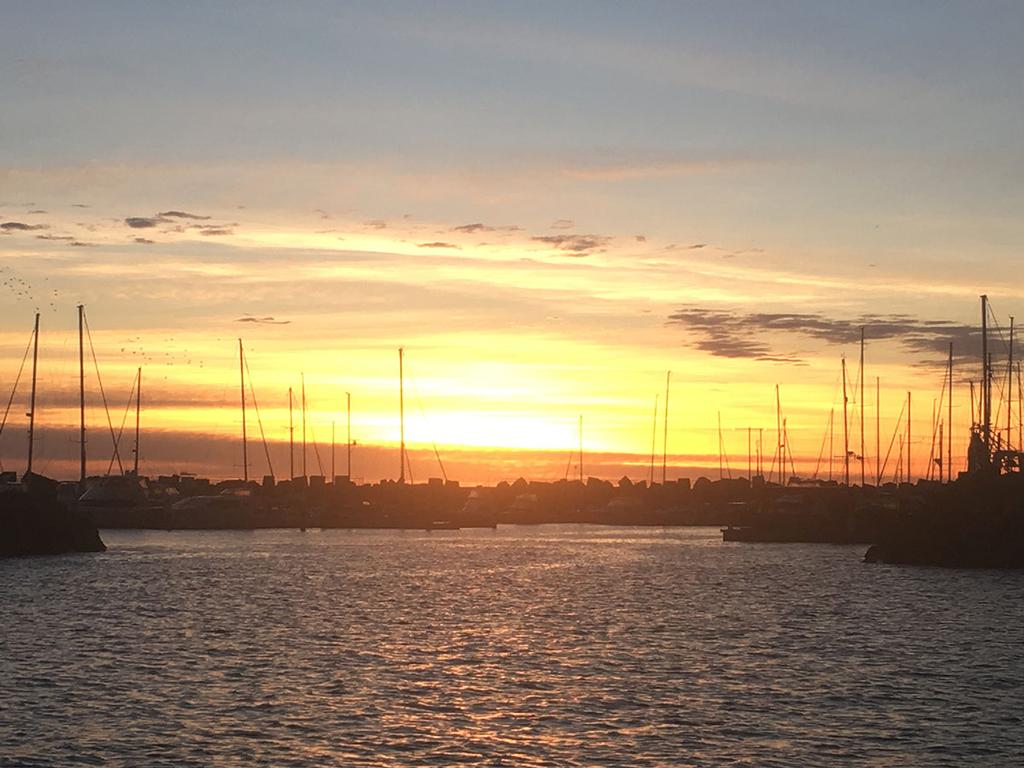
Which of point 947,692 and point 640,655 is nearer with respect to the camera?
point 947,692

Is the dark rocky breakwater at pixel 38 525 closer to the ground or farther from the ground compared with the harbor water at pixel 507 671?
farther from the ground

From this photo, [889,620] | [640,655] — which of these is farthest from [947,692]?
[889,620]

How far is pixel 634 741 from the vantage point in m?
36.3

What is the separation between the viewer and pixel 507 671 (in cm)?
5006

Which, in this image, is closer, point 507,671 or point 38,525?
point 507,671

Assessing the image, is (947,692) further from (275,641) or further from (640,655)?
(275,641)

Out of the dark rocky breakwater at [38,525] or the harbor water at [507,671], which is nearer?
the harbor water at [507,671]

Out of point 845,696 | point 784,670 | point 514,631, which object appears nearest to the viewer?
point 845,696

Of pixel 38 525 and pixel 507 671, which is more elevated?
pixel 38 525

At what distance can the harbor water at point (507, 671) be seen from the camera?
116ft

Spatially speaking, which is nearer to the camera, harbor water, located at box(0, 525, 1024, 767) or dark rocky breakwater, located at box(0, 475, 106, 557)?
harbor water, located at box(0, 525, 1024, 767)

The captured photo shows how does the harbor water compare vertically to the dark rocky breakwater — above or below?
below

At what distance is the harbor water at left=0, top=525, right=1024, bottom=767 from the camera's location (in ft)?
116

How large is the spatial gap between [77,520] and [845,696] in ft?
351
